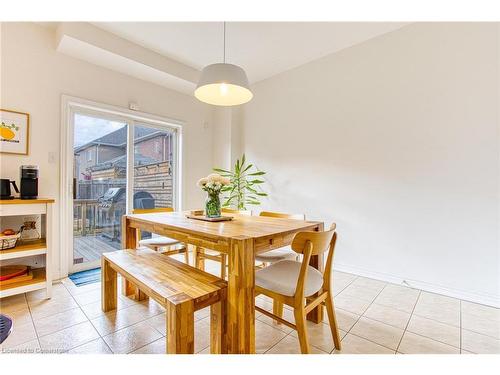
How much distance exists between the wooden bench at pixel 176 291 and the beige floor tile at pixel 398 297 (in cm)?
159

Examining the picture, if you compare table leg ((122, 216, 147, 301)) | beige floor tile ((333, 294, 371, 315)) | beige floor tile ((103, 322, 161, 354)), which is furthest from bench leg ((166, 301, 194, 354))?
beige floor tile ((333, 294, 371, 315))

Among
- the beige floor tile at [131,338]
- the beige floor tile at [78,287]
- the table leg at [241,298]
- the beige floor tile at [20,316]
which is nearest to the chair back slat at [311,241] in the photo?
the table leg at [241,298]

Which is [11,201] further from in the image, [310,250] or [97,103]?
[310,250]

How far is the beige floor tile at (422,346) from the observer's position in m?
1.45

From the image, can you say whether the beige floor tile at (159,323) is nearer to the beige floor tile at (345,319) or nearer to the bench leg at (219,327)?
the bench leg at (219,327)

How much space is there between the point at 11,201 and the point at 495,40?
4351 millimetres

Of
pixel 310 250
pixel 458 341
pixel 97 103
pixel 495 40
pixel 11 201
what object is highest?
pixel 495 40

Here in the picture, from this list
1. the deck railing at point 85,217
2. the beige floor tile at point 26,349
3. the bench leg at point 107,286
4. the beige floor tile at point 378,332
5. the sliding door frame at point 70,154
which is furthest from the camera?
the deck railing at point 85,217

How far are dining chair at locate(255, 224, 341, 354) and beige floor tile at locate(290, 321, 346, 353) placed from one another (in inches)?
2.8

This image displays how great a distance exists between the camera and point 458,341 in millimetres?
1551

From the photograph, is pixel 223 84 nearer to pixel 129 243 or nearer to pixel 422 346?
pixel 129 243

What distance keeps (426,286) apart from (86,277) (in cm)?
364

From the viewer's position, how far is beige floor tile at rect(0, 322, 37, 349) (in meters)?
1.48

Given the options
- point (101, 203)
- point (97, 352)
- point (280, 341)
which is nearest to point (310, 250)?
point (280, 341)
